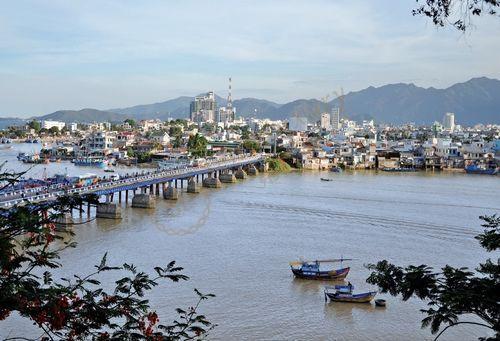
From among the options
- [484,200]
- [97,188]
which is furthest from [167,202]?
[484,200]

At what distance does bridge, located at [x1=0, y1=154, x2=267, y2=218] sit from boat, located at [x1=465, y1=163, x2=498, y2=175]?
14405 mm

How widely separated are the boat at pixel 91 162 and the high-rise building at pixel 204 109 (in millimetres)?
96910

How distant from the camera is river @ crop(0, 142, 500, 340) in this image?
354 inches

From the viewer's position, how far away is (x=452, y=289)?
3.62m

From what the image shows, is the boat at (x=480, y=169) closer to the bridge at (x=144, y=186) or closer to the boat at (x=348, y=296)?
→ the bridge at (x=144, y=186)

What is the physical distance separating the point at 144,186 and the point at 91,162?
2087 centimetres

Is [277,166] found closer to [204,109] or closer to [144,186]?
[144,186]

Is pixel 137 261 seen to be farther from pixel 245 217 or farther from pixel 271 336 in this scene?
pixel 245 217

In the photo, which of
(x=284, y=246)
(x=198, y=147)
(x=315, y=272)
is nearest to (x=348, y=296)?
(x=315, y=272)

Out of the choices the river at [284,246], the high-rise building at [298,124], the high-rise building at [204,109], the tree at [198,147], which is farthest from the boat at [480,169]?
the high-rise building at [204,109]

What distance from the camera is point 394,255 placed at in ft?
44.4

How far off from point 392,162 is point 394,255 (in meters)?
30.4

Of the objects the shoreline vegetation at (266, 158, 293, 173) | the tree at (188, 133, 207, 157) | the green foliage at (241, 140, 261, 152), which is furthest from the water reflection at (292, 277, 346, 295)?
the green foliage at (241, 140, 261, 152)

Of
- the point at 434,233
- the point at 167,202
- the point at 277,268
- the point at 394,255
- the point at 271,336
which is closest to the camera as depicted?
the point at 271,336
